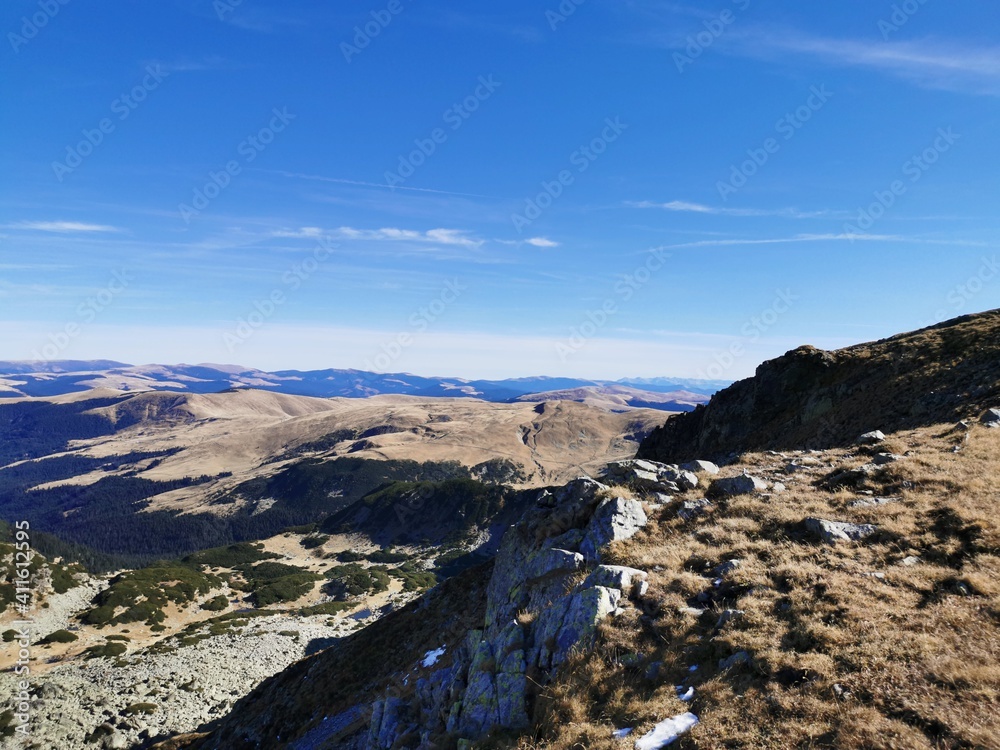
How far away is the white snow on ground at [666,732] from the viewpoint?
1034 cm

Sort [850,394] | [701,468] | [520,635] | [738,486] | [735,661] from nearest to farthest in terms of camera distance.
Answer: [735,661] < [520,635] < [738,486] < [701,468] < [850,394]

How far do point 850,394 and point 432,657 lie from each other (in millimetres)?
45517

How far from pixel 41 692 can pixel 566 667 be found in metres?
64.8

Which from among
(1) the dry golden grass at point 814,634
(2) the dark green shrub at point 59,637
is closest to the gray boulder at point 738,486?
(1) the dry golden grass at point 814,634

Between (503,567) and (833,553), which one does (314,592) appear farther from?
(833,553)

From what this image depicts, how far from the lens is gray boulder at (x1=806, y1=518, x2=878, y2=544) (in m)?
16.9

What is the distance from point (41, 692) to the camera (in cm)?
4878

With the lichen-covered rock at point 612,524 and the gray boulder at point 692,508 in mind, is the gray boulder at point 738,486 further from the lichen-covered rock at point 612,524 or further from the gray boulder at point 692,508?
the lichen-covered rock at point 612,524

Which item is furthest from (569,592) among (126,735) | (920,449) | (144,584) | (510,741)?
(144,584)

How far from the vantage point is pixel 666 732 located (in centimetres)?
1059

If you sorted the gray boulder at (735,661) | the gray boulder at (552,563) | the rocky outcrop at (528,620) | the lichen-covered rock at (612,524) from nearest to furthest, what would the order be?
the gray boulder at (735,661) < the rocky outcrop at (528,620) < the gray boulder at (552,563) < the lichen-covered rock at (612,524)

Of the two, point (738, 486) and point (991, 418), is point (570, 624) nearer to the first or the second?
point (738, 486)

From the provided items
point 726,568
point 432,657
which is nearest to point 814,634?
point 726,568

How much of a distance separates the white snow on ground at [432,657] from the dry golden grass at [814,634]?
603 inches
